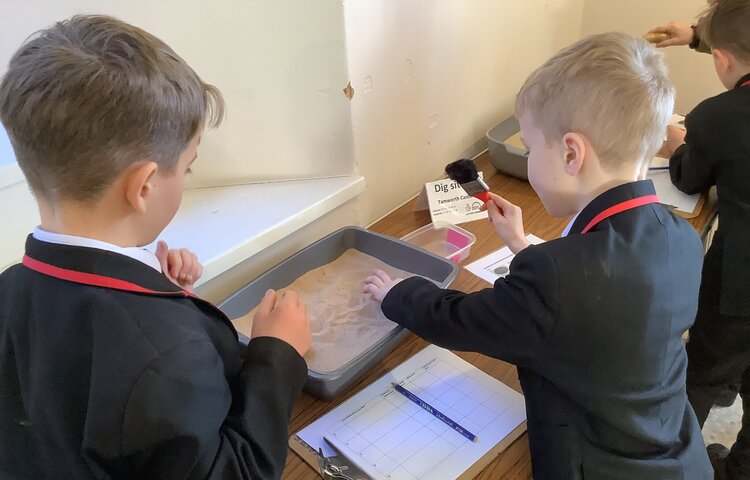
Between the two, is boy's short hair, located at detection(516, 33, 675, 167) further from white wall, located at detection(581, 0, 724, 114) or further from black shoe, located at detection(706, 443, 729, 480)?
white wall, located at detection(581, 0, 724, 114)

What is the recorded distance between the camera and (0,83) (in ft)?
1.83

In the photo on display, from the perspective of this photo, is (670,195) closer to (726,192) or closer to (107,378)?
(726,192)

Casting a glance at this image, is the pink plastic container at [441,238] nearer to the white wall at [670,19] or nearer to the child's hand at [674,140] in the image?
the child's hand at [674,140]

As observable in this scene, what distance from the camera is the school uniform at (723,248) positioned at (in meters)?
1.10

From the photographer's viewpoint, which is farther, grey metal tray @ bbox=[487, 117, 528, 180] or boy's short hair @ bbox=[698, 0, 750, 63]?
grey metal tray @ bbox=[487, 117, 528, 180]

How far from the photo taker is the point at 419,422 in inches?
32.6

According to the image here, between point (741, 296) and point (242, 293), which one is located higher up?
point (242, 293)

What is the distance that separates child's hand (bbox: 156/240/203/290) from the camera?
0.83 metres

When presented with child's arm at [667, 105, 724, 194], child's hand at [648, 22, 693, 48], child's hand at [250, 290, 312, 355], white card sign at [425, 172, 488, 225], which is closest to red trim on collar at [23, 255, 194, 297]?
child's hand at [250, 290, 312, 355]

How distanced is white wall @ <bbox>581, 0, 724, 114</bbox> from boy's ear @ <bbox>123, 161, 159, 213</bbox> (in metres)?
1.72

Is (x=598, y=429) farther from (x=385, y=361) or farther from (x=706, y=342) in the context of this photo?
(x=706, y=342)

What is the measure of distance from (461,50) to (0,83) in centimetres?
106

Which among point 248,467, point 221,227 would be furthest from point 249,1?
point 248,467

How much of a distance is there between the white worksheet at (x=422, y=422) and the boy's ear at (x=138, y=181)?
397 millimetres
